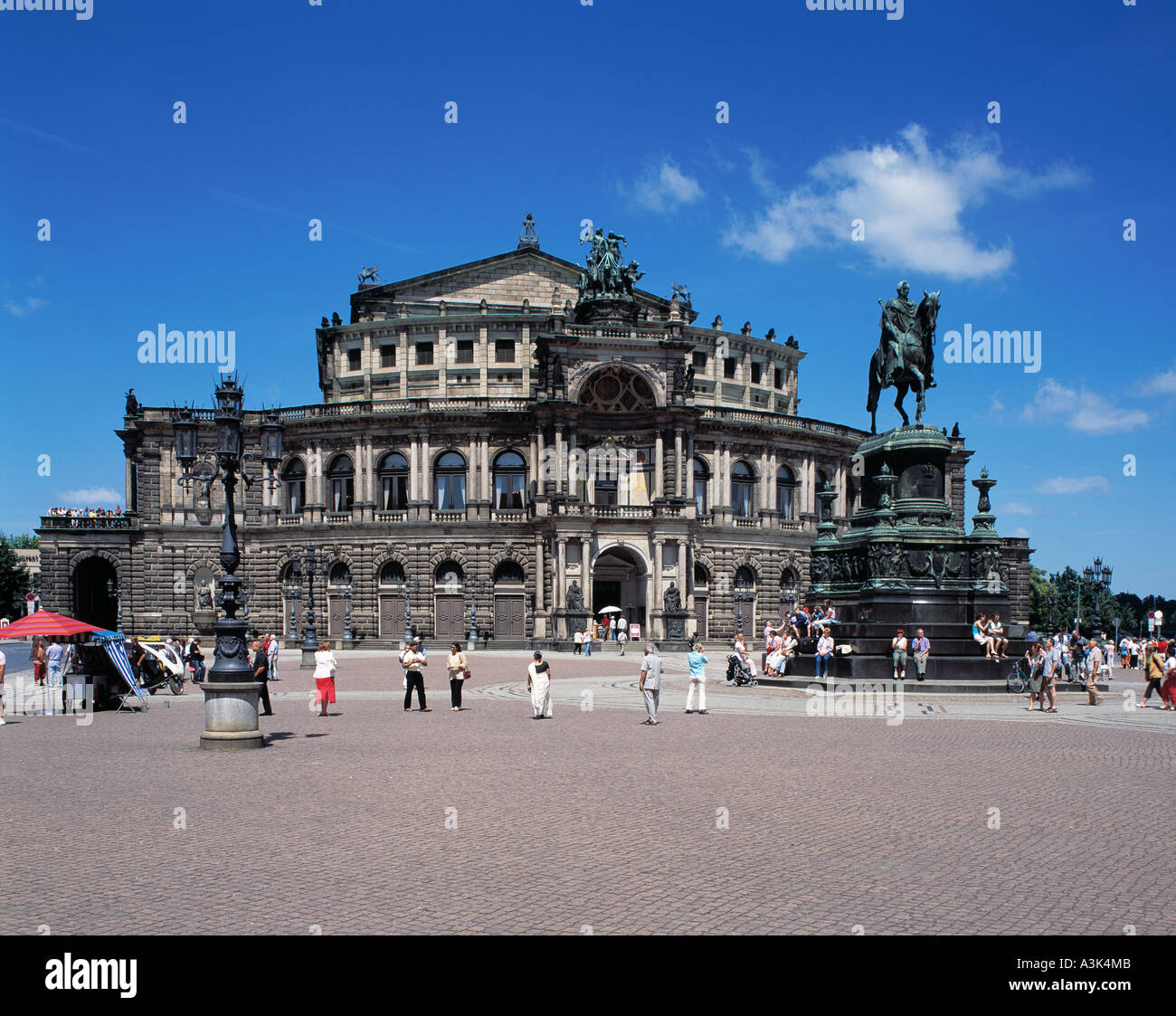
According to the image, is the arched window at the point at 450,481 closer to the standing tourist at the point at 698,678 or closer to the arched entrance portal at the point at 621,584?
the arched entrance portal at the point at 621,584

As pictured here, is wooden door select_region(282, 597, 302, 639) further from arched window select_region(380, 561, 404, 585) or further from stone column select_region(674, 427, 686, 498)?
stone column select_region(674, 427, 686, 498)

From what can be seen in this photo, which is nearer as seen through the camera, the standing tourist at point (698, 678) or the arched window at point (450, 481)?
the standing tourist at point (698, 678)

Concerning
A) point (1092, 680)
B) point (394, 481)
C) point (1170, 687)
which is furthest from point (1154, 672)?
point (394, 481)

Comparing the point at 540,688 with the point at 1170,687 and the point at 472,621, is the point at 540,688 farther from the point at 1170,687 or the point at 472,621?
the point at 472,621

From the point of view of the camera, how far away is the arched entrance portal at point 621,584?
213 feet

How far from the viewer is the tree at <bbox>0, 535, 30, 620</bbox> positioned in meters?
93.6

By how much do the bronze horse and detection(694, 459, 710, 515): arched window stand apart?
122 ft

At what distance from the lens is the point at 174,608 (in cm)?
6788

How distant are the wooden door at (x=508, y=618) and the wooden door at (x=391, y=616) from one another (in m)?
6.07

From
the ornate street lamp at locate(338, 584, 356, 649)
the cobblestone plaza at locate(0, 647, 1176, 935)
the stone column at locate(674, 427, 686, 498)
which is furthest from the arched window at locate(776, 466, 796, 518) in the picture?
the cobblestone plaza at locate(0, 647, 1176, 935)

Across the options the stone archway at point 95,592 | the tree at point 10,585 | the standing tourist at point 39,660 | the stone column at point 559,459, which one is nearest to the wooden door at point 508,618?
the stone column at point 559,459

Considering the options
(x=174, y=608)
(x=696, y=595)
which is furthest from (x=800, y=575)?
(x=174, y=608)

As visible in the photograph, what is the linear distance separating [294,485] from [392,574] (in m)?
9.31

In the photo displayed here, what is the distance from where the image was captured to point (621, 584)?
2689 inches
